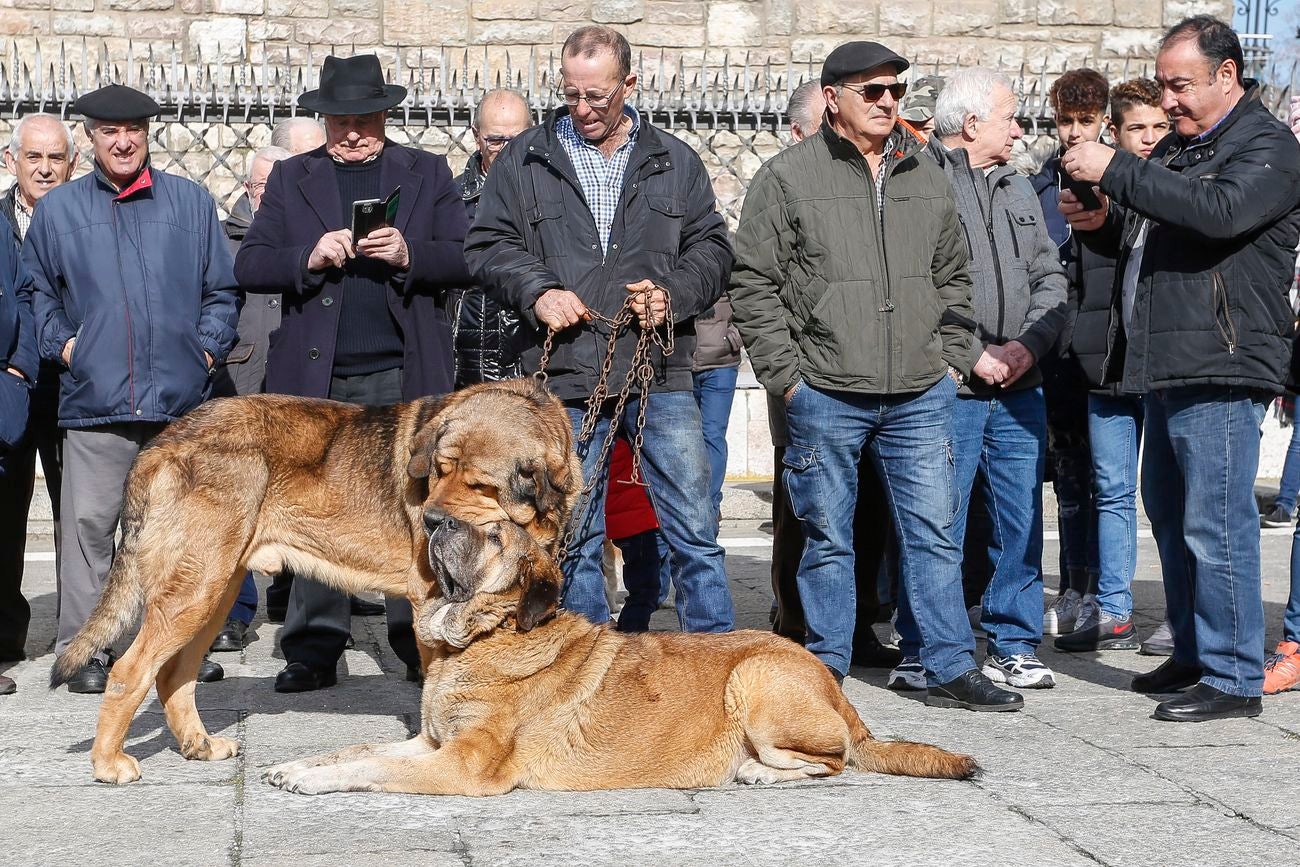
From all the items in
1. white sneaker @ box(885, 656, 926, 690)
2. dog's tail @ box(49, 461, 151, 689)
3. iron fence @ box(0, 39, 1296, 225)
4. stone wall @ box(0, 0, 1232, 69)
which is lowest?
white sneaker @ box(885, 656, 926, 690)

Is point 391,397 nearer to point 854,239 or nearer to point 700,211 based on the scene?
point 700,211

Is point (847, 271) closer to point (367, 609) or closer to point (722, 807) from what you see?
point (722, 807)

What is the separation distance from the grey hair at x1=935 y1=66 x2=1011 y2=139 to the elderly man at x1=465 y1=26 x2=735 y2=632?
4.49 feet

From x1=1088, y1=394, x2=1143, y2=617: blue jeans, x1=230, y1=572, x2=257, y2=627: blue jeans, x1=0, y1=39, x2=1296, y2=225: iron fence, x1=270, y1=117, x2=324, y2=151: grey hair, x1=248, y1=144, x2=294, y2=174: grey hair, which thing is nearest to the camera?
x1=1088, y1=394, x2=1143, y2=617: blue jeans

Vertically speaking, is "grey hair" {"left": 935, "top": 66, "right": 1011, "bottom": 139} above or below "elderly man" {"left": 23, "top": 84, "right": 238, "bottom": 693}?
above

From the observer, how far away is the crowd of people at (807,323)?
560 cm

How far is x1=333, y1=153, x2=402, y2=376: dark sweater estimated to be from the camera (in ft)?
20.3

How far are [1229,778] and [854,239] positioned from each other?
7.51ft

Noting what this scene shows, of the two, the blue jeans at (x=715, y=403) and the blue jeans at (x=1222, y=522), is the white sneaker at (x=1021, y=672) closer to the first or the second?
the blue jeans at (x=1222, y=522)

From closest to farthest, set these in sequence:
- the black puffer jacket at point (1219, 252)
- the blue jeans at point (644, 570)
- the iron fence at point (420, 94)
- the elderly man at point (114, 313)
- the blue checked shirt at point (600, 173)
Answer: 1. the black puffer jacket at point (1219, 252)
2. the blue checked shirt at point (600, 173)
3. the elderly man at point (114, 313)
4. the blue jeans at point (644, 570)
5. the iron fence at point (420, 94)

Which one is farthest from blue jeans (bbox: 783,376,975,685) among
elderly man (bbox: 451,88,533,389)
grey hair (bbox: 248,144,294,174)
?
grey hair (bbox: 248,144,294,174)

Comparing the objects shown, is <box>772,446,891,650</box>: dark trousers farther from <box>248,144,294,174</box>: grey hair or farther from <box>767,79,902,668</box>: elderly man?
<box>248,144,294,174</box>: grey hair

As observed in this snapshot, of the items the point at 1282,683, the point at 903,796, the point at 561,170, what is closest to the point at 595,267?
the point at 561,170

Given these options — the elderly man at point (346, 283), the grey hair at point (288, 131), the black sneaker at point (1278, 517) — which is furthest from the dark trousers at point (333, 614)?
the black sneaker at point (1278, 517)
